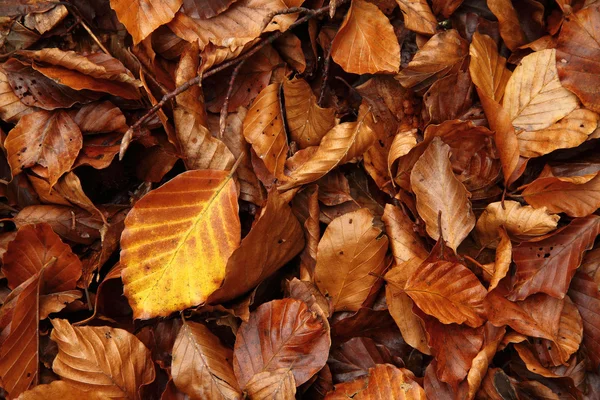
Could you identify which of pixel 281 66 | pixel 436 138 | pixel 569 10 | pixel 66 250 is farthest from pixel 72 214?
pixel 569 10

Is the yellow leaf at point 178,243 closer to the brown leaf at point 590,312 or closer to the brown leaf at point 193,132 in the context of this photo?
the brown leaf at point 193,132

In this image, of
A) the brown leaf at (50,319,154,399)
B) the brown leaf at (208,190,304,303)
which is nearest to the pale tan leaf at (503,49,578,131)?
the brown leaf at (208,190,304,303)

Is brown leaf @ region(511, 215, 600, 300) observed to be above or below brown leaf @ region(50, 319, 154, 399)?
below

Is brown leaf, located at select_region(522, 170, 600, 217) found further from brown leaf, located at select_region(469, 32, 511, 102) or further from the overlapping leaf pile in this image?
brown leaf, located at select_region(469, 32, 511, 102)

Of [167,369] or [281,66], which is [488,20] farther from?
[167,369]

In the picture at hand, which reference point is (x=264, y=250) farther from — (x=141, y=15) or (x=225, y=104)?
(x=141, y=15)

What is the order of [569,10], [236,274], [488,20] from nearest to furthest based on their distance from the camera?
[236,274] → [569,10] → [488,20]

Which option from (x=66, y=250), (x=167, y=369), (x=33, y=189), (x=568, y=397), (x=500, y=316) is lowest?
(x=568, y=397)
